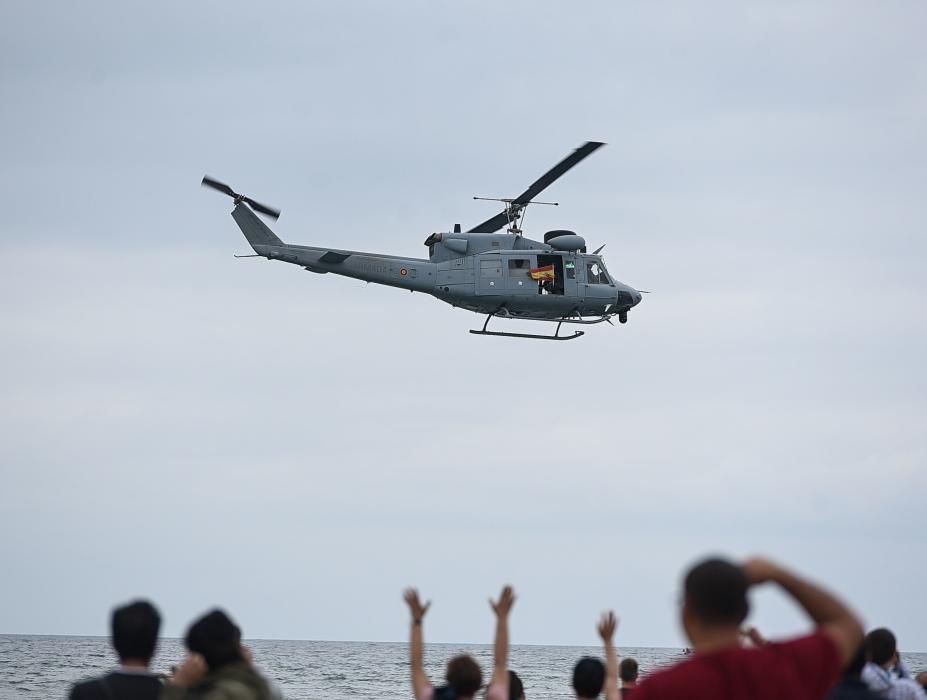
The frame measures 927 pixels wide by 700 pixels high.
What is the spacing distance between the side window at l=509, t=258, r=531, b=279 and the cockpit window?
5.10 feet

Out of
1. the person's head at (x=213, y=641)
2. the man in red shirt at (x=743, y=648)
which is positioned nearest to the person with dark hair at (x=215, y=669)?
the person's head at (x=213, y=641)

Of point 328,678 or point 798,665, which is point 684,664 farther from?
point 328,678

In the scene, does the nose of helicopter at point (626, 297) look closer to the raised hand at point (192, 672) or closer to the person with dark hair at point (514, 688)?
the person with dark hair at point (514, 688)

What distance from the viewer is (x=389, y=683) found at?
61.2 m

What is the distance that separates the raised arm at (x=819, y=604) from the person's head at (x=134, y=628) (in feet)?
9.15

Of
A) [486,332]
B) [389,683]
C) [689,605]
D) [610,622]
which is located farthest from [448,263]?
[389,683]

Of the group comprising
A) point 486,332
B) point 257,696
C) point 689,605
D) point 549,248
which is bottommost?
point 257,696

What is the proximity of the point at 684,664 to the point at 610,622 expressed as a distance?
267 centimetres

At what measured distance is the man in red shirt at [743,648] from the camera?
371 centimetres

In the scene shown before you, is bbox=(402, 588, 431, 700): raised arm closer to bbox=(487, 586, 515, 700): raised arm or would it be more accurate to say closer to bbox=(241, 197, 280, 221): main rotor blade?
bbox=(487, 586, 515, 700): raised arm

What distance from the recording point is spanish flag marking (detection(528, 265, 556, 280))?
28.7 metres

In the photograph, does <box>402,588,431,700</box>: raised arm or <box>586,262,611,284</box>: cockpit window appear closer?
<box>402,588,431,700</box>: raised arm

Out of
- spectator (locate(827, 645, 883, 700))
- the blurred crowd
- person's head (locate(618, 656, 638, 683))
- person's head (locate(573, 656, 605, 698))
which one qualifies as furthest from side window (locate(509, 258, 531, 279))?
spectator (locate(827, 645, 883, 700))

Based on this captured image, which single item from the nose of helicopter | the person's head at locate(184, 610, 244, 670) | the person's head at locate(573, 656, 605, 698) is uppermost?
the nose of helicopter
